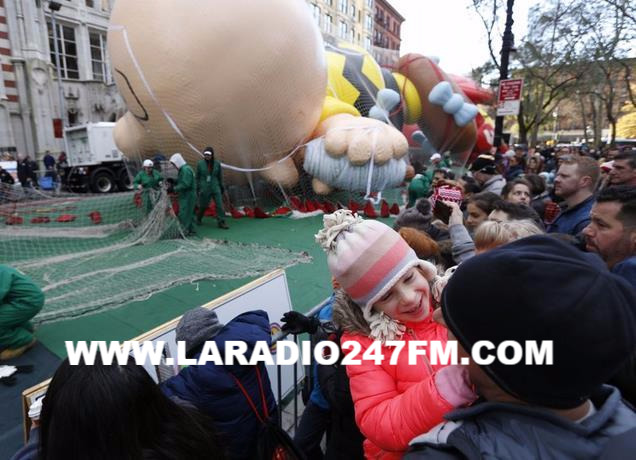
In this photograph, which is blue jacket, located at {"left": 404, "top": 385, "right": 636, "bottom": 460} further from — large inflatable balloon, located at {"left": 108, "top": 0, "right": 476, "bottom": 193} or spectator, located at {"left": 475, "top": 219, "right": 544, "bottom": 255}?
large inflatable balloon, located at {"left": 108, "top": 0, "right": 476, "bottom": 193}

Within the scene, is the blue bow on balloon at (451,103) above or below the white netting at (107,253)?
above

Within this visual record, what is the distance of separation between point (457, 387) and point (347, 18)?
167 ft

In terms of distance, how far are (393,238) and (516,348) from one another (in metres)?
0.77

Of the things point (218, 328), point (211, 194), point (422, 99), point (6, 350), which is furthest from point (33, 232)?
point (422, 99)

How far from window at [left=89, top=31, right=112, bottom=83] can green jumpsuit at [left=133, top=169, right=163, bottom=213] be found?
2088 cm

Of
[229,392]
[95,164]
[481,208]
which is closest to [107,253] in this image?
[229,392]

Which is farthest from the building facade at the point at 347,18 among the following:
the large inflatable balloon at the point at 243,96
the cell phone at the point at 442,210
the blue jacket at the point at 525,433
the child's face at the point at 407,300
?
the blue jacket at the point at 525,433

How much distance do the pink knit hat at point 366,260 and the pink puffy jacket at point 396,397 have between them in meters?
0.18

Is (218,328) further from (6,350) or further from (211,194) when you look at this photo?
(211,194)

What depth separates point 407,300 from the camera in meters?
1.37

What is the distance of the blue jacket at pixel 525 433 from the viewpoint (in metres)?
0.72

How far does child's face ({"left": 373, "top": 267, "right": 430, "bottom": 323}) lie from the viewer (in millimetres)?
1382

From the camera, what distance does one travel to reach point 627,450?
0.66m

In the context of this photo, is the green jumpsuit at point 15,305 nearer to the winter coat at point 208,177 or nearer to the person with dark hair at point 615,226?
the person with dark hair at point 615,226
